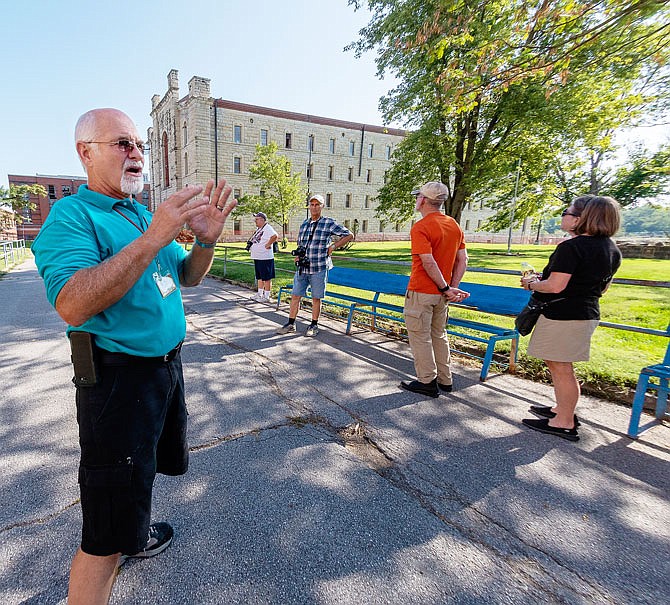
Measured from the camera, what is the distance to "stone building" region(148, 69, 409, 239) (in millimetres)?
40781

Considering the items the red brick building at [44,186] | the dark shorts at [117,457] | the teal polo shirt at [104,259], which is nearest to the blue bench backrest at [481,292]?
the teal polo shirt at [104,259]

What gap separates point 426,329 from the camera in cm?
382

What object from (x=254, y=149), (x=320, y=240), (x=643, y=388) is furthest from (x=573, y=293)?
(x=254, y=149)

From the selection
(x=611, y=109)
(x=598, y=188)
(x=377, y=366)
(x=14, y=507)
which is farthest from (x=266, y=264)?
(x=598, y=188)

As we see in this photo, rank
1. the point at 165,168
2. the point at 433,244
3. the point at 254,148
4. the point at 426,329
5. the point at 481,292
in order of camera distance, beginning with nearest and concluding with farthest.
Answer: the point at 433,244
the point at 426,329
the point at 481,292
the point at 254,148
the point at 165,168

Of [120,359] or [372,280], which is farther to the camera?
[372,280]

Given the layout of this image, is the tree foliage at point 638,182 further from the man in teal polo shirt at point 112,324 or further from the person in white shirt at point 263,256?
the man in teal polo shirt at point 112,324

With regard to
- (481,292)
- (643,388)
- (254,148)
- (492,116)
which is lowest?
(643,388)

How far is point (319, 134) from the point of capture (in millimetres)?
47938

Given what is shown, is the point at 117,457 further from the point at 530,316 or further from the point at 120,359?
the point at 530,316

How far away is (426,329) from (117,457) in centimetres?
306

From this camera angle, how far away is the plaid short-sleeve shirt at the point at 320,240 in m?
5.92

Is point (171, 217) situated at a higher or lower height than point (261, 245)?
higher

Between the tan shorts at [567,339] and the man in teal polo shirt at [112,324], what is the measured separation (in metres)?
3.01
